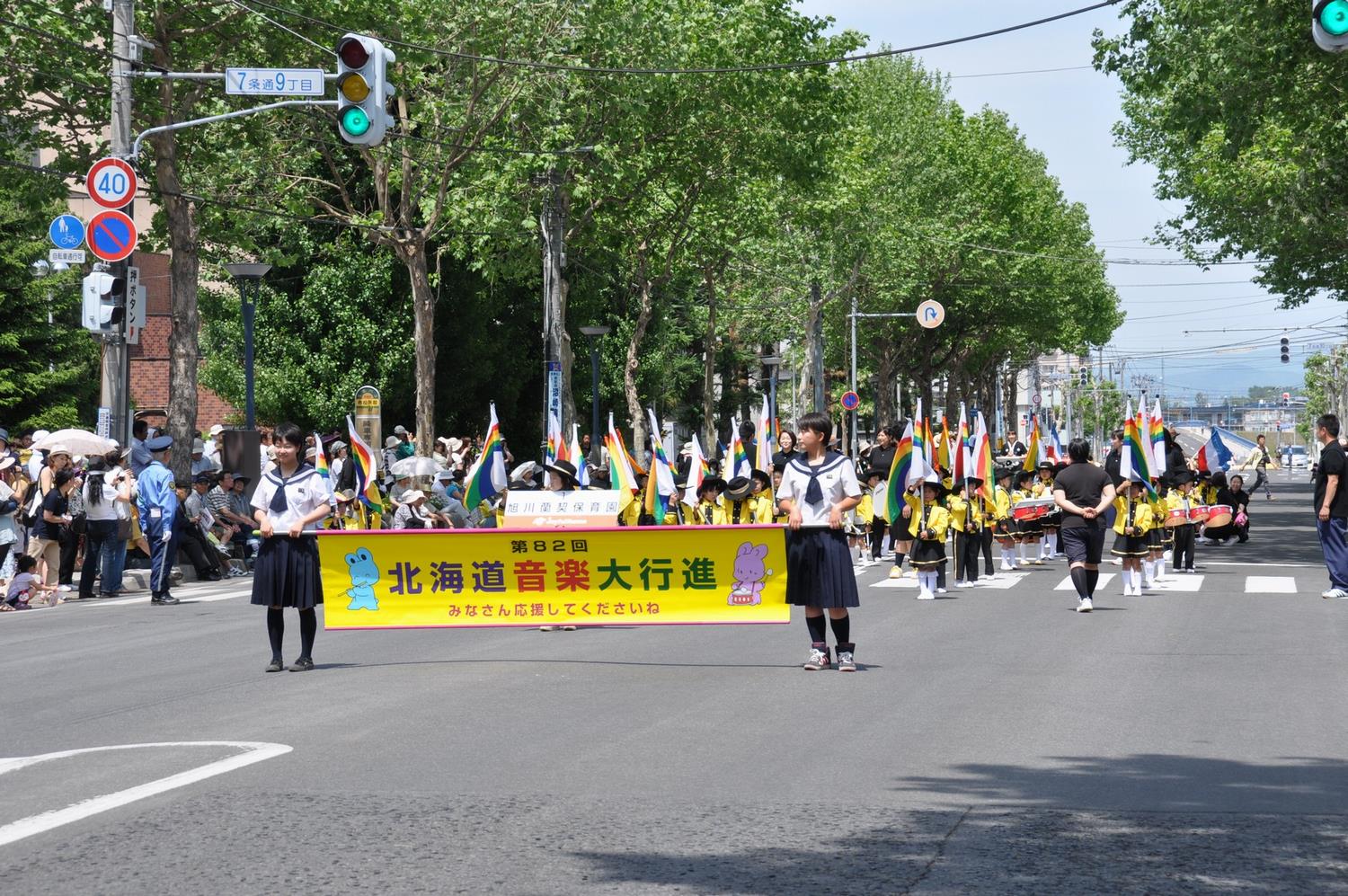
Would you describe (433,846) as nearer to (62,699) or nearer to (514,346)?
(62,699)

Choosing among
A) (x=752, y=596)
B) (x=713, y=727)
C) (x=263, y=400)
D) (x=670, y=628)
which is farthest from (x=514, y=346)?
(x=713, y=727)

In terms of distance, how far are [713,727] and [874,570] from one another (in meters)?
16.1

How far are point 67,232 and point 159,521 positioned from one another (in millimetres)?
4479

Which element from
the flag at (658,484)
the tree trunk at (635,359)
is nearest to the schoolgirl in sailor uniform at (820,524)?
the flag at (658,484)

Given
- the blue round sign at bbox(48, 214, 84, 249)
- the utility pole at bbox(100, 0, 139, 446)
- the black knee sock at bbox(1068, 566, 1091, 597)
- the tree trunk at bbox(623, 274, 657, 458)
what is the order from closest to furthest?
the black knee sock at bbox(1068, 566, 1091, 597) < the blue round sign at bbox(48, 214, 84, 249) < the utility pole at bbox(100, 0, 139, 446) < the tree trunk at bbox(623, 274, 657, 458)

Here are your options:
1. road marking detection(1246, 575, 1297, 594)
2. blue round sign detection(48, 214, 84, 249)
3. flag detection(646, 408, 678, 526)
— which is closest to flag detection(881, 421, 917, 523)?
flag detection(646, 408, 678, 526)

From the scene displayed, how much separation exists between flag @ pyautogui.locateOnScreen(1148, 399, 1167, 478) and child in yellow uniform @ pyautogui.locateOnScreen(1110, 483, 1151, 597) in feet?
4.99

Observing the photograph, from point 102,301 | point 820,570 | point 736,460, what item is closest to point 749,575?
point 820,570

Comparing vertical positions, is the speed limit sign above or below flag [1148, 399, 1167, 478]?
above

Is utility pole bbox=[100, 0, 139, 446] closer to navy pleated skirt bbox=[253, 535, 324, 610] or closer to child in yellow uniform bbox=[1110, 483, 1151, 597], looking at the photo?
navy pleated skirt bbox=[253, 535, 324, 610]

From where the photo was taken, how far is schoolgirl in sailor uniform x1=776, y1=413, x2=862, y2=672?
1249 centimetres

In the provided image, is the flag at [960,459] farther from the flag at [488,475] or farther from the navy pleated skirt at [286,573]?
the navy pleated skirt at [286,573]

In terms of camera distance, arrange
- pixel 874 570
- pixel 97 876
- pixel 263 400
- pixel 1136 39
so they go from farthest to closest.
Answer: pixel 263 400 < pixel 1136 39 < pixel 874 570 < pixel 97 876

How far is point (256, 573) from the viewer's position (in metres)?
13.1
